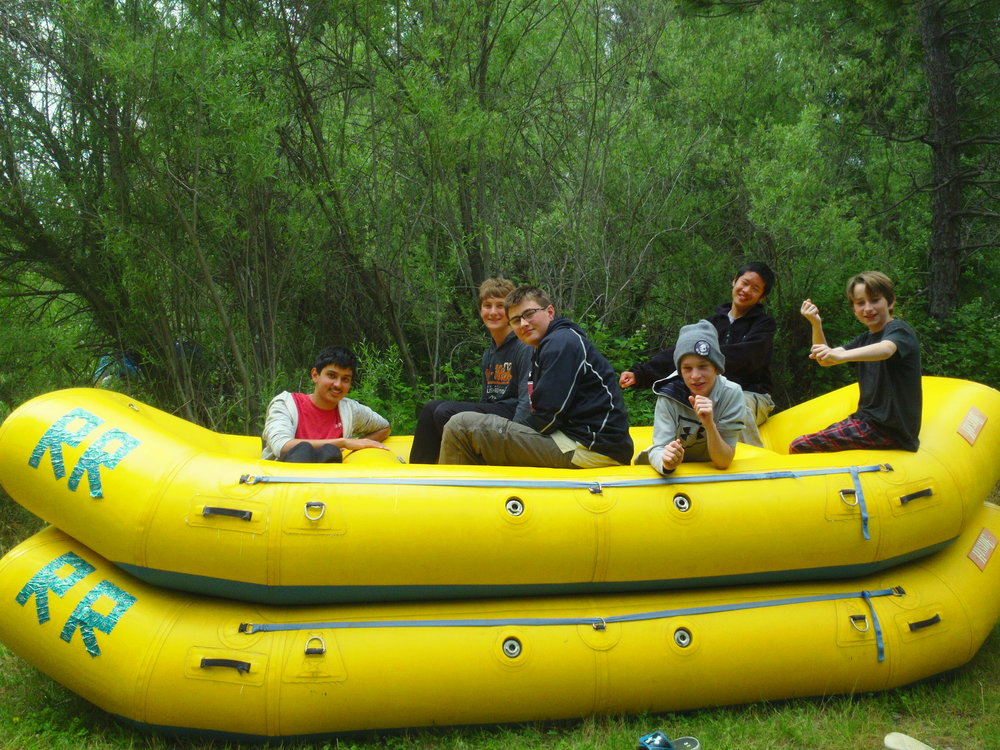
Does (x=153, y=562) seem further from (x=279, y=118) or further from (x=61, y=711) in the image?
(x=279, y=118)

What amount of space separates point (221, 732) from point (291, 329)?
3.81 meters

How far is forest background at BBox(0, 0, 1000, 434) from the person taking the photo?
5047mm

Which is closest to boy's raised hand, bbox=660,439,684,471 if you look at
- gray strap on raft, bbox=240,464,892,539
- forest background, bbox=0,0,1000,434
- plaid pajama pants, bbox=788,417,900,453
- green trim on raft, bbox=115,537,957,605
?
gray strap on raft, bbox=240,464,892,539

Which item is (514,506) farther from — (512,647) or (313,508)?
(313,508)

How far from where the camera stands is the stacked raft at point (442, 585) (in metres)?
3.07

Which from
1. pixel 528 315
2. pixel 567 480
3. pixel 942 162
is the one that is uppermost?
pixel 942 162

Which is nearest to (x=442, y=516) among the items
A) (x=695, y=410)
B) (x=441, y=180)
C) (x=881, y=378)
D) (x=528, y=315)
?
(x=528, y=315)

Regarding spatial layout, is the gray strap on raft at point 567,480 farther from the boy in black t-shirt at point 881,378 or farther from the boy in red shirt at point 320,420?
the boy in red shirt at point 320,420

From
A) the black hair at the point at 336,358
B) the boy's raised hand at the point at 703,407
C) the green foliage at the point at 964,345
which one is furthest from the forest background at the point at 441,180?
the boy's raised hand at the point at 703,407

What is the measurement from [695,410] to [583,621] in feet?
3.32

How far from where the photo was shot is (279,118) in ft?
17.0

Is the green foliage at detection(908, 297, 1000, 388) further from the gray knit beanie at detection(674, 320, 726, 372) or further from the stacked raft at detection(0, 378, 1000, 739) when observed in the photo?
the gray knit beanie at detection(674, 320, 726, 372)

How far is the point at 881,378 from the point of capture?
3826 millimetres

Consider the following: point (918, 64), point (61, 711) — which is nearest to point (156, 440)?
point (61, 711)
